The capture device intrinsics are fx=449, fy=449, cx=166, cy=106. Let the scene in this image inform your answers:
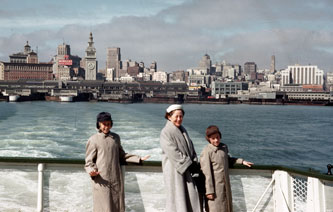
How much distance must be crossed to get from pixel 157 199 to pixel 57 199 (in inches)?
52.5

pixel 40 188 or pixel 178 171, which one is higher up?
pixel 178 171

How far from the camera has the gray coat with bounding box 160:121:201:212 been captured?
5.18 m

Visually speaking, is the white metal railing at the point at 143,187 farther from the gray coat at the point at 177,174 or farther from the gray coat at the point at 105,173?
the gray coat at the point at 177,174

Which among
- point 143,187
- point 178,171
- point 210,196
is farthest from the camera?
point 143,187

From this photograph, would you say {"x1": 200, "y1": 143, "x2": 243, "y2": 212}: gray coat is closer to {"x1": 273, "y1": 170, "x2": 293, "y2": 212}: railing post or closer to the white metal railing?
the white metal railing

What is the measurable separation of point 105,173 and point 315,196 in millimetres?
2560

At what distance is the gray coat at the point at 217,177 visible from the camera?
5.39 m

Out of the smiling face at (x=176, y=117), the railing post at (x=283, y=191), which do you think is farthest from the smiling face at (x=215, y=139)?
the railing post at (x=283, y=191)

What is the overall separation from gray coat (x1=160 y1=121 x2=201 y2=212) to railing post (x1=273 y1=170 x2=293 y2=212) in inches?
48.5

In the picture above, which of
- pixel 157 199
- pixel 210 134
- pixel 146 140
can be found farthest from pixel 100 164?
pixel 146 140

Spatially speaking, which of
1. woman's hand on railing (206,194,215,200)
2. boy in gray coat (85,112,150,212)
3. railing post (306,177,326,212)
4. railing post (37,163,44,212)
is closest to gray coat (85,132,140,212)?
boy in gray coat (85,112,150,212)

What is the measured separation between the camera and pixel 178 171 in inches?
203

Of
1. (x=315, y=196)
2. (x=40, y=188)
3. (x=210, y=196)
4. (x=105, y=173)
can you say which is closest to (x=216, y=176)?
(x=210, y=196)

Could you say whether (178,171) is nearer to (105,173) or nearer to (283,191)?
(105,173)
